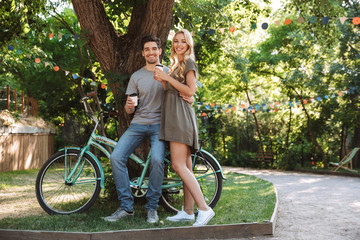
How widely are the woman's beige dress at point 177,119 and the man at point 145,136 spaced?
12 centimetres

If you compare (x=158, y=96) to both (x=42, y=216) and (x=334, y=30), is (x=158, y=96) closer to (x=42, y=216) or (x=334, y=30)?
(x=42, y=216)

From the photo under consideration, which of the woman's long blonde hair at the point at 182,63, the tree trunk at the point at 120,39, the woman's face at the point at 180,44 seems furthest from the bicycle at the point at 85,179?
the woman's face at the point at 180,44

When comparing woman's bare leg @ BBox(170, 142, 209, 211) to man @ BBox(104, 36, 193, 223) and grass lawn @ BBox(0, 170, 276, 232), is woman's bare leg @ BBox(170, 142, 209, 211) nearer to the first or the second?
man @ BBox(104, 36, 193, 223)

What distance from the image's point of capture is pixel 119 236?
3.90m

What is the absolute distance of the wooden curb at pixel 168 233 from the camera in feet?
12.7

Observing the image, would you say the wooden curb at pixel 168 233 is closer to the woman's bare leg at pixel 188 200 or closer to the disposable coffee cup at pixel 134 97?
the woman's bare leg at pixel 188 200

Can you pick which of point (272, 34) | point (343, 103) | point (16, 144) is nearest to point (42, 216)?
point (16, 144)

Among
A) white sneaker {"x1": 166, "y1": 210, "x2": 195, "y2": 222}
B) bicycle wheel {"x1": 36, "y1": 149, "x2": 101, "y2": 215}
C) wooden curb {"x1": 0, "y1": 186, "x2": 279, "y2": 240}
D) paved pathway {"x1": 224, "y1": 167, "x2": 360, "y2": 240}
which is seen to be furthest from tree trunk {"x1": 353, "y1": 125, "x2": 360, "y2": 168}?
bicycle wheel {"x1": 36, "y1": 149, "x2": 101, "y2": 215}

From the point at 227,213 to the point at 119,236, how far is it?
177 centimetres

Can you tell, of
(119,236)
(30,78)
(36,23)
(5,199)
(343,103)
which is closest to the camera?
(119,236)

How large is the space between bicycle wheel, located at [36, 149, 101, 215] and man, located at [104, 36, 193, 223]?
1.40ft

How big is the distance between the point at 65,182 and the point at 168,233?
153 centimetres

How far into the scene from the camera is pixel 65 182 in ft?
15.8

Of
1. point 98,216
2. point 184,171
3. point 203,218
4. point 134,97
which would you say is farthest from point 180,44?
point 98,216
